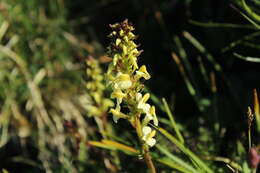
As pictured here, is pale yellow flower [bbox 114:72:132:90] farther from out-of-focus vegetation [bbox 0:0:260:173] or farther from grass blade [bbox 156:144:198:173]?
out-of-focus vegetation [bbox 0:0:260:173]

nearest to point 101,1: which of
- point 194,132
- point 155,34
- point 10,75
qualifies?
point 155,34

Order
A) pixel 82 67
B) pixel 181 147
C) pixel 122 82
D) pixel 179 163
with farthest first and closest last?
pixel 82 67 → pixel 179 163 → pixel 181 147 → pixel 122 82

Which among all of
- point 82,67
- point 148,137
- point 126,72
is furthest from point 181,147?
point 82,67

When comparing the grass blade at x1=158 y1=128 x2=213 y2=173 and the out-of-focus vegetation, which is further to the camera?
the out-of-focus vegetation

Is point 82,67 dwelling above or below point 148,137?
above

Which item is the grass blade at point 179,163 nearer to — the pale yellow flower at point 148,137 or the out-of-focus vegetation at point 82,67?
the pale yellow flower at point 148,137

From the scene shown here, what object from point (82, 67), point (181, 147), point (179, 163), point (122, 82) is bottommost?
point (179, 163)

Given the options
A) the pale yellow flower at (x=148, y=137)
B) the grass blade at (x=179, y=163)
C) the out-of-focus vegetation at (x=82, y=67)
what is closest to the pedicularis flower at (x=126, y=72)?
the pale yellow flower at (x=148, y=137)

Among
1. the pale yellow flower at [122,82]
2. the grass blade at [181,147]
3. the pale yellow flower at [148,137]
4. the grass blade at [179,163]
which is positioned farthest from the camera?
the grass blade at [179,163]

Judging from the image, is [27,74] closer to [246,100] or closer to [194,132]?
[194,132]

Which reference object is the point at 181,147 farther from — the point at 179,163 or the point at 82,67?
the point at 82,67

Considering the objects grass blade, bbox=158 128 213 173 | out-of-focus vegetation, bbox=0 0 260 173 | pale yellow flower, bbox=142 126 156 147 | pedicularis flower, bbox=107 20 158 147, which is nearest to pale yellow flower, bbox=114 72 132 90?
pedicularis flower, bbox=107 20 158 147
